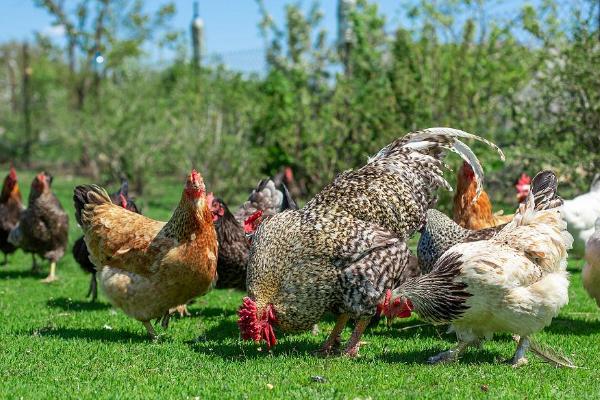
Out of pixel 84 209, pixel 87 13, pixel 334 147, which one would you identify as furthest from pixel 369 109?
pixel 87 13

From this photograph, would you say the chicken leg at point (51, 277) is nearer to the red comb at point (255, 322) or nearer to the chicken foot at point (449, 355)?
the red comb at point (255, 322)

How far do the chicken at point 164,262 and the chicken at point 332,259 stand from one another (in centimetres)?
63

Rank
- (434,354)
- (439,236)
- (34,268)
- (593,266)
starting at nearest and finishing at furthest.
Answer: (434,354)
(439,236)
(593,266)
(34,268)

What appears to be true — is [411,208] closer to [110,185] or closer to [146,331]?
[146,331]

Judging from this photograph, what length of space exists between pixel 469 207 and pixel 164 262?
361 cm

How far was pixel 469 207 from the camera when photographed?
337 inches

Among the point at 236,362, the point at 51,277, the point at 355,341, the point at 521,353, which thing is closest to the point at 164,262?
the point at 236,362

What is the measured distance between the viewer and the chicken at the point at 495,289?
5.95 meters

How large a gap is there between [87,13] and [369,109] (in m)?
17.1

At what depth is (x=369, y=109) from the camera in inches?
602

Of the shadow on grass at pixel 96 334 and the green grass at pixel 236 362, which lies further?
the shadow on grass at pixel 96 334

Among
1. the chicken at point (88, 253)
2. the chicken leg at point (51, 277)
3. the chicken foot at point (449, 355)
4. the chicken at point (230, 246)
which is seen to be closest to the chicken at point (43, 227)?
the chicken leg at point (51, 277)

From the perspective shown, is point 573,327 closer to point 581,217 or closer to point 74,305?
point 581,217

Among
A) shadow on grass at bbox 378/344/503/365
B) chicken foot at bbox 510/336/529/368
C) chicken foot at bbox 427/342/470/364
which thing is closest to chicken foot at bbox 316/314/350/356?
shadow on grass at bbox 378/344/503/365
